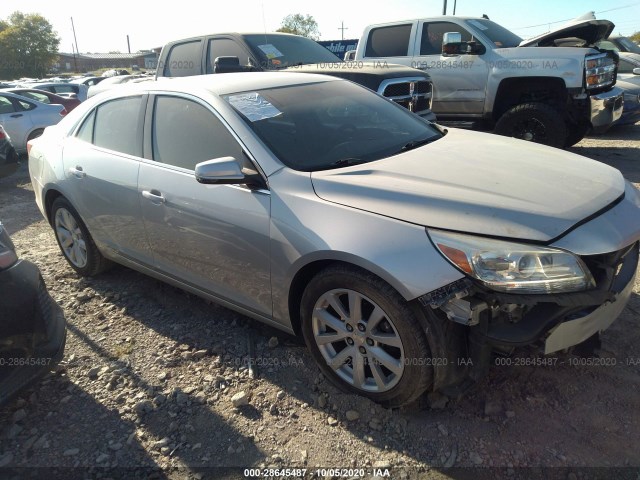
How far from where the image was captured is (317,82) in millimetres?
3576

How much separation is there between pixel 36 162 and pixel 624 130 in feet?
34.5

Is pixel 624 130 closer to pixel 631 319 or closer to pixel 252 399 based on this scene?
pixel 631 319

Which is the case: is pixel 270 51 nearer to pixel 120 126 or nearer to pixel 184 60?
pixel 184 60

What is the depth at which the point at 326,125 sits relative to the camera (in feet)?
10.2

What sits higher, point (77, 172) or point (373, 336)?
point (77, 172)

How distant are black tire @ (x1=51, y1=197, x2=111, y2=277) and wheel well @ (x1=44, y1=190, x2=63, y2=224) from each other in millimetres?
36

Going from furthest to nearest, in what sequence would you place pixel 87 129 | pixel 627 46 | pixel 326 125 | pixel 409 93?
pixel 627 46 < pixel 409 93 < pixel 87 129 < pixel 326 125

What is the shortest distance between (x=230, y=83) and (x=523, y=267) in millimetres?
2198

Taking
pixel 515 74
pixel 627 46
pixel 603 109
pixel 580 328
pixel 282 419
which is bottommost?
pixel 282 419

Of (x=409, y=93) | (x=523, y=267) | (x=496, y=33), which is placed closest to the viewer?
(x=523, y=267)

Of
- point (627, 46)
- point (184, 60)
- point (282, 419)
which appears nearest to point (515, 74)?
point (184, 60)

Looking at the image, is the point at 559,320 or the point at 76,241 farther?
the point at 76,241

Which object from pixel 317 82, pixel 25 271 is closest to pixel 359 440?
pixel 25 271

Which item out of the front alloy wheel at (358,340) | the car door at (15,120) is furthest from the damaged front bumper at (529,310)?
the car door at (15,120)
